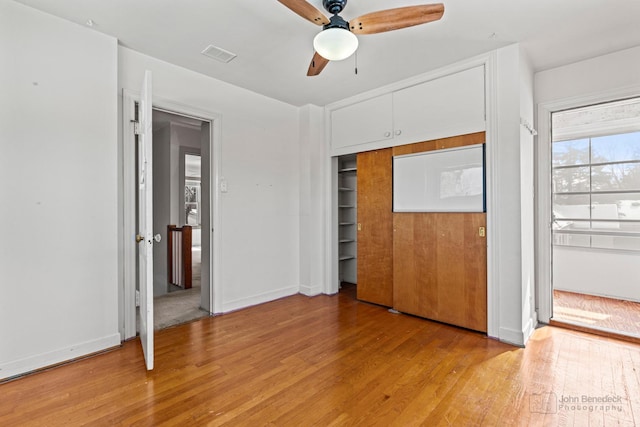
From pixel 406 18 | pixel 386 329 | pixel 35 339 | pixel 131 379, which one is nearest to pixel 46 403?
pixel 131 379

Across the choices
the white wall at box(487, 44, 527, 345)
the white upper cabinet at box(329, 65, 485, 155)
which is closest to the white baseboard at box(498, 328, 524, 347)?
the white wall at box(487, 44, 527, 345)

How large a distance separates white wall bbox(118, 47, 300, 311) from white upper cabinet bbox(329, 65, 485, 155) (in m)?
0.78

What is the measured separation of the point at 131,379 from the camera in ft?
6.89

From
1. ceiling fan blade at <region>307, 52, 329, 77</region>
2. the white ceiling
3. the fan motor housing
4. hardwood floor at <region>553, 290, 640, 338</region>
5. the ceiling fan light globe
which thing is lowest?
hardwood floor at <region>553, 290, 640, 338</region>

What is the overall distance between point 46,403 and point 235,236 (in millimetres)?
2053

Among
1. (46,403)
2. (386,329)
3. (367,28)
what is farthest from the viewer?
(386,329)

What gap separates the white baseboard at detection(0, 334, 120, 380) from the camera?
2103 millimetres

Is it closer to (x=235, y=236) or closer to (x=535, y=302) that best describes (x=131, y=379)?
(x=235, y=236)

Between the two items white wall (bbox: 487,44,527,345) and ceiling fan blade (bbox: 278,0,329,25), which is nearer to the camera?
ceiling fan blade (bbox: 278,0,329,25)

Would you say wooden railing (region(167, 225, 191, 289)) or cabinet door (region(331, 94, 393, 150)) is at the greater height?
cabinet door (region(331, 94, 393, 150))

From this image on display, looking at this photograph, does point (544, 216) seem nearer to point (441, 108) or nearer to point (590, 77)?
point (590, 77)

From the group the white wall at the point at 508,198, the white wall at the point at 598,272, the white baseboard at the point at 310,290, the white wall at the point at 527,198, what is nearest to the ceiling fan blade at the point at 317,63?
the white wall at the point at 508,198

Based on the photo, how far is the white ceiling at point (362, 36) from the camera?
215 centimetres

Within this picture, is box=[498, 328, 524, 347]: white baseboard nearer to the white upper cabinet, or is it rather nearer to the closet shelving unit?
the white upper cabinet
